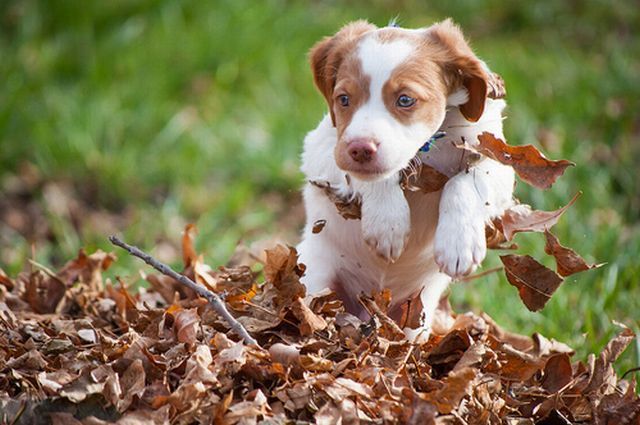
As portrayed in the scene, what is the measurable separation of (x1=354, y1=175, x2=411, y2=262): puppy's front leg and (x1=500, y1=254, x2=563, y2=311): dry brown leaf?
1.02 feet

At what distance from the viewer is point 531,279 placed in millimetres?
2734

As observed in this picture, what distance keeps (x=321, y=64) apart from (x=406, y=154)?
49 cm

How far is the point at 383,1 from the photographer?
9.41 metres

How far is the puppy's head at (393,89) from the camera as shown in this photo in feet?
8.32

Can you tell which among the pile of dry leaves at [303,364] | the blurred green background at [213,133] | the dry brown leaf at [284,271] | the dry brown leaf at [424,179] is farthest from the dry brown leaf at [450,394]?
the blurred green background at [213,133]

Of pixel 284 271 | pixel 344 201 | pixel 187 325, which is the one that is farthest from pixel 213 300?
pixel 344 201

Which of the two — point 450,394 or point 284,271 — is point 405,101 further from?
point 450,394

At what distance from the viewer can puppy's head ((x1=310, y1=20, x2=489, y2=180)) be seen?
2535 mm

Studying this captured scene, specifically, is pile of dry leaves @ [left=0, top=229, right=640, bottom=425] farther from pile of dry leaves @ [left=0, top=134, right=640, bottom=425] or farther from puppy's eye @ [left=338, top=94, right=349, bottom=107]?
puppy's eye @ [left=338, top=94, right=349, bottom=107]

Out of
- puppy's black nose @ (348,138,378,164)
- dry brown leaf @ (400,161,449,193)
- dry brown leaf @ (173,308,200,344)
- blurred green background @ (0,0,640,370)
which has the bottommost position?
blurred green background @ (0,0,640,370)

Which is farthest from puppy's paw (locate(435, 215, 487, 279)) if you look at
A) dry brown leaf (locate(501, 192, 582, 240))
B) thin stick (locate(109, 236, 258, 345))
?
thin stick (locate(109, 236, 258, 345))

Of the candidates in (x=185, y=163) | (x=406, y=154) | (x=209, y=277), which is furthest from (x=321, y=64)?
(x=185, y=163)

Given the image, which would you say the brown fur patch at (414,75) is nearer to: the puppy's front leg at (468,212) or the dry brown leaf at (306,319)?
the puppy's front leg at (468,212)

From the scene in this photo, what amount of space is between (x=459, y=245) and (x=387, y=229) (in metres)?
0.23
